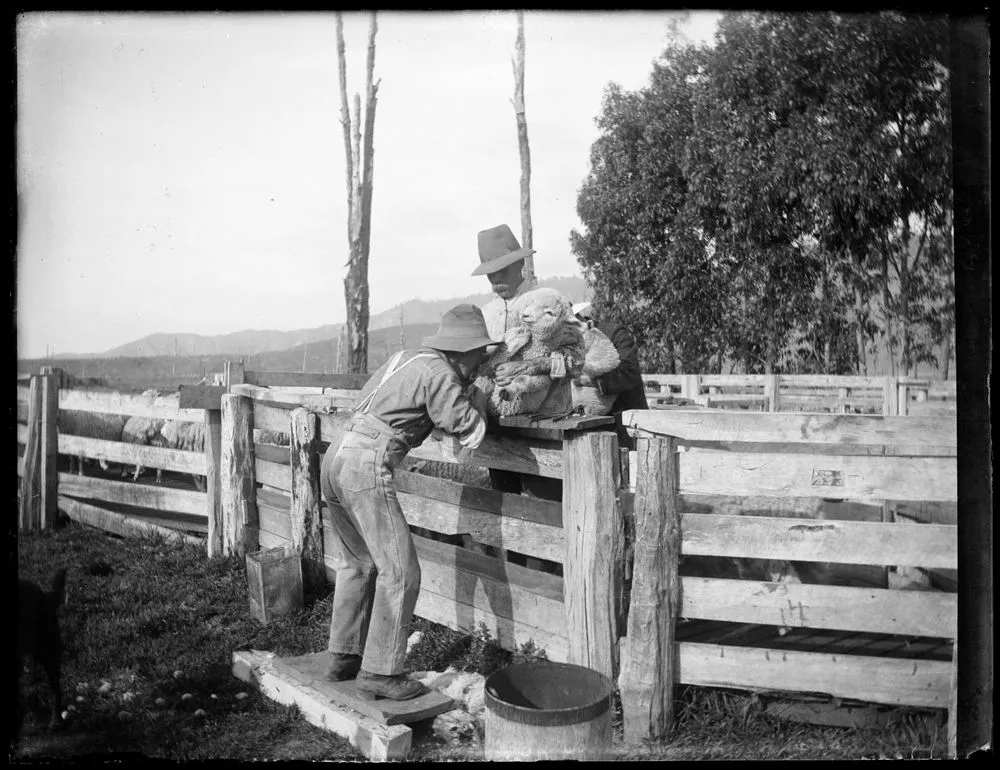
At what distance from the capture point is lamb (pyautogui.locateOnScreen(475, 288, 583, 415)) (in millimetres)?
4059

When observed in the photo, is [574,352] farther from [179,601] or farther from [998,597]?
[179,601]

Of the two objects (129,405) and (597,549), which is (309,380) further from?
(597,549)

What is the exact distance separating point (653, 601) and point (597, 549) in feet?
1.20

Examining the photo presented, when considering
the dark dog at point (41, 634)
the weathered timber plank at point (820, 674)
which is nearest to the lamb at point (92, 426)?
the dark dog at point (41, 634)

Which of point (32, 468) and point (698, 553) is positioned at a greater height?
point (698, 553)

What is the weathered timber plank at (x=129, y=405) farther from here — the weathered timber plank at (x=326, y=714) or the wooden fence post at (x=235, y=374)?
the weathered timber plank at (x=326, y=714)

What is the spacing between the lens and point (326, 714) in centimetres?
392

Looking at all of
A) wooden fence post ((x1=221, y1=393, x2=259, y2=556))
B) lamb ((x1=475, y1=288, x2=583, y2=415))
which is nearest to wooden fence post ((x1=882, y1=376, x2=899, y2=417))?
lamb ((x1=475, y1=288, x2=583, y2=415))

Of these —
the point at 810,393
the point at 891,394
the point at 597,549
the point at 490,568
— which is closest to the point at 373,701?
the point at 490,568

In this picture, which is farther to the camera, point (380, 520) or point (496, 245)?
point (496, 245)

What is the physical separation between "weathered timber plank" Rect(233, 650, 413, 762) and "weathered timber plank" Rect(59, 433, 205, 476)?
3.14 metres

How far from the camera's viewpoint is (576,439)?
3877 millimetres

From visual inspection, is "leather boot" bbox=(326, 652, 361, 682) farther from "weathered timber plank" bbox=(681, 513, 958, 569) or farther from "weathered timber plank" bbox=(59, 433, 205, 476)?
"weathered timber plank" bbox=(59, 433, 205, 476)

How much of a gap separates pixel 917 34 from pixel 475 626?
607cm
